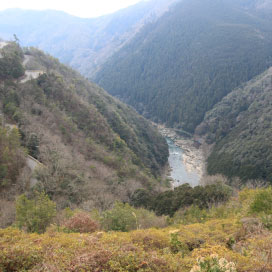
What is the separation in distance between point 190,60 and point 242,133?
8165 centimetres

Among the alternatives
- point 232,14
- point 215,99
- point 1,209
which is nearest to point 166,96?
point 215,99

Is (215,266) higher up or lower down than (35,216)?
higher up

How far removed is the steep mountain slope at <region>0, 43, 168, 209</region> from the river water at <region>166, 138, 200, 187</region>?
41.6 feet

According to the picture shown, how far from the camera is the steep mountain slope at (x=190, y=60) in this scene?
122750mm

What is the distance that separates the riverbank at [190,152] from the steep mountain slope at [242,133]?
365 centimetres

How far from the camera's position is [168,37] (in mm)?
173500

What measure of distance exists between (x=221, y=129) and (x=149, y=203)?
71.5 m

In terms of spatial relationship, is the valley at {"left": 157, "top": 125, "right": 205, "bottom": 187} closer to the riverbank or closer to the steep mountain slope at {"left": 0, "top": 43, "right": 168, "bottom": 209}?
the riverbank

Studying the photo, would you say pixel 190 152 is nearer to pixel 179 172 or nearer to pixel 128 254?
pixel 179 172

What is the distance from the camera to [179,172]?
2975 inches

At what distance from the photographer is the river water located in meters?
68.6

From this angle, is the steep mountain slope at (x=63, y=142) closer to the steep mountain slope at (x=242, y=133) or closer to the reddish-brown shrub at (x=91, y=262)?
the reddish-brown shrub at (x=91, y=262)

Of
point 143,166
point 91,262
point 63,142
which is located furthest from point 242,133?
point 91,262

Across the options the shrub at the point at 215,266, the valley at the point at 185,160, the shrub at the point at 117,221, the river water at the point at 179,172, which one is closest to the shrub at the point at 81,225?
the shrub at the point at 117,221
